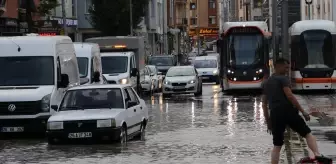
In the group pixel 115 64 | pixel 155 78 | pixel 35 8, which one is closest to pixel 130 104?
pixel 115 64

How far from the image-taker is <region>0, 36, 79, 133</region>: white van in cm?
2141

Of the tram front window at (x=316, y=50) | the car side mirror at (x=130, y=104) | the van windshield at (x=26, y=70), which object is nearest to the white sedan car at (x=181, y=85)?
the tram front window at (x=316, y=50)

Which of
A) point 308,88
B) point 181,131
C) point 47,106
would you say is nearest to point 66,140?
point 47,106

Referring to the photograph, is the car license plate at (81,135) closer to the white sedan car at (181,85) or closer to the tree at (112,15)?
the white sedan car at (181,85)

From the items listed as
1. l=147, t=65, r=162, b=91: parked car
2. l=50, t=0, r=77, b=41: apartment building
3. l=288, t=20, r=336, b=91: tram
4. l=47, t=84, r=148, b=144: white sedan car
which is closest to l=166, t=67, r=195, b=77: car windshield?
l=147, t=65, r=162, b=91: parked car

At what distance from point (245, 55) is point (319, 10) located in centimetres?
2909

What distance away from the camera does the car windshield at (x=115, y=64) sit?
3728 centimetres

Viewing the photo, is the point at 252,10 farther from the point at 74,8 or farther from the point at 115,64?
the point at 115,64

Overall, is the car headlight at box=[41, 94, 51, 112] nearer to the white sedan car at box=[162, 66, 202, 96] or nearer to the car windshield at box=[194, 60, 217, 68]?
the white sedan car at box=[162, 66, 202, 96]

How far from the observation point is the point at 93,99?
2023 cm

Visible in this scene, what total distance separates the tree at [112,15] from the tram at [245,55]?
2124cm

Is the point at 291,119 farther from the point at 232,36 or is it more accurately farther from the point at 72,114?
the point at 232,36

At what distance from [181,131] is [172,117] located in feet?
16.7

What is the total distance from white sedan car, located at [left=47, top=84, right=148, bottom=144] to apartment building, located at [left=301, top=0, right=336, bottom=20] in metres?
41.4
